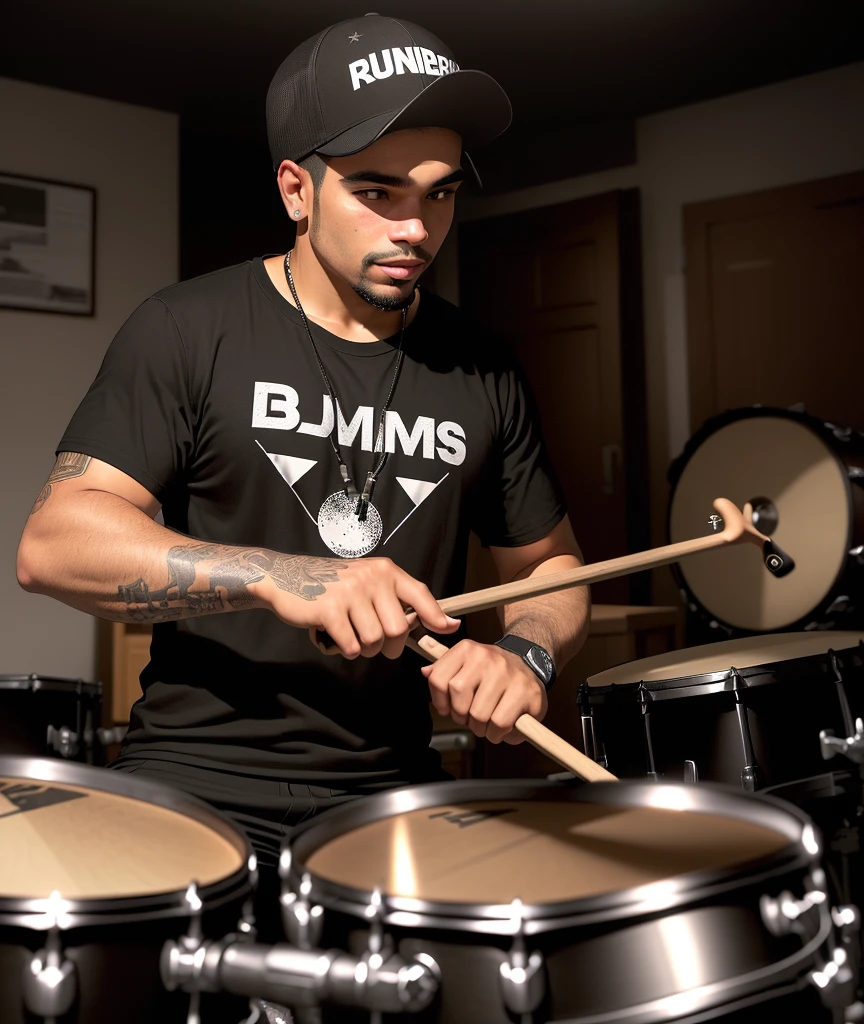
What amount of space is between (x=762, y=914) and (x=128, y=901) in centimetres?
42

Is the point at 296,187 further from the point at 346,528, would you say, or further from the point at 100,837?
the point at 100,837

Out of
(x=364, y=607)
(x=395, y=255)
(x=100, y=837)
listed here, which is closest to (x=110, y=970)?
(x=100, y=837)

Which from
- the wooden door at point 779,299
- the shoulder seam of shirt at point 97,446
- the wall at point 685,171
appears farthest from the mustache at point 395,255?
the wall at point 685,171

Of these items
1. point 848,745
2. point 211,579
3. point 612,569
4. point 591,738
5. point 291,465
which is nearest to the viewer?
point 211,579

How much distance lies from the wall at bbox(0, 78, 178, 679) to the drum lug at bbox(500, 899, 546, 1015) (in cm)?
377

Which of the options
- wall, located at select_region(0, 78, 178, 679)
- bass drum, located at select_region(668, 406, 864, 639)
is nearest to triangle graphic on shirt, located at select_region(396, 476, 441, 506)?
bass drum, located at select_region(668, 406, 864, 639)

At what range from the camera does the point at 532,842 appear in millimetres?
918

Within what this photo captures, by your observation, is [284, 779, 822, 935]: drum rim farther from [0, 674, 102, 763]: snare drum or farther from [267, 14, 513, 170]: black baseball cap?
[0, 674, 102, 763]: snare drum

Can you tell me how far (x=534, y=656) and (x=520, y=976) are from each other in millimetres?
629

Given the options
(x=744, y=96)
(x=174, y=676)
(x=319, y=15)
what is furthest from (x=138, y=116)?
(x=174, y=676)

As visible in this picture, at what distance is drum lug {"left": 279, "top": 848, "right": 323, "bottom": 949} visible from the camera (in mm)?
788

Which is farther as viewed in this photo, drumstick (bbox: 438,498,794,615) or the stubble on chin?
the stubble on chin

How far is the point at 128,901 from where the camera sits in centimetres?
77

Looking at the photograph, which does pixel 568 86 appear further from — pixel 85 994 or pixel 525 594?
pixel 85 994
